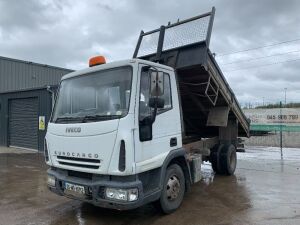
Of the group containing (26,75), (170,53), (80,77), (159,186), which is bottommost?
(159,186)

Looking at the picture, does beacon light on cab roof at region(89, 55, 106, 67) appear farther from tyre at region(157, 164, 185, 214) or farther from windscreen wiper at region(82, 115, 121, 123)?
tyre at region(157, 164, 185, 214)

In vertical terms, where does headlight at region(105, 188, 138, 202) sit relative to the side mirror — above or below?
below

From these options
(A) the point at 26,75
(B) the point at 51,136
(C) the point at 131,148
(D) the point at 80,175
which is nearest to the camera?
(C) the point at 131,148

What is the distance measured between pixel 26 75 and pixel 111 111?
1930 centimetres

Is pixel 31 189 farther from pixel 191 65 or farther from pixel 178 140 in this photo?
pixel 191 65

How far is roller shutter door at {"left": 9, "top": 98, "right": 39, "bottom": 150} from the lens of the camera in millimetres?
16312

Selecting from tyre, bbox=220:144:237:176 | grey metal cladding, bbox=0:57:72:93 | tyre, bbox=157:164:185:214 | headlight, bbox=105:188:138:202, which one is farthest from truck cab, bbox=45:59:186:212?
grey metal cladding, bbox=0:57:72:93

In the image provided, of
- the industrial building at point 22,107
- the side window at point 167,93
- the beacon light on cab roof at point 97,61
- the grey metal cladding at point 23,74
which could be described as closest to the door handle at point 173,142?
the side window at point 167,93

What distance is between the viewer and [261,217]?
552 cm

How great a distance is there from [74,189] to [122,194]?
90 cm

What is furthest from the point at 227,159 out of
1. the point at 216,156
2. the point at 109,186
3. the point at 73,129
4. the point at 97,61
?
the point at 73,129

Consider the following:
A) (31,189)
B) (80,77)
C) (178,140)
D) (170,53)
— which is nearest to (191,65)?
(170,53)

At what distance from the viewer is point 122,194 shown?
14.9 ft

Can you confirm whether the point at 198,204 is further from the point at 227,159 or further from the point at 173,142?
the point at 227,159
